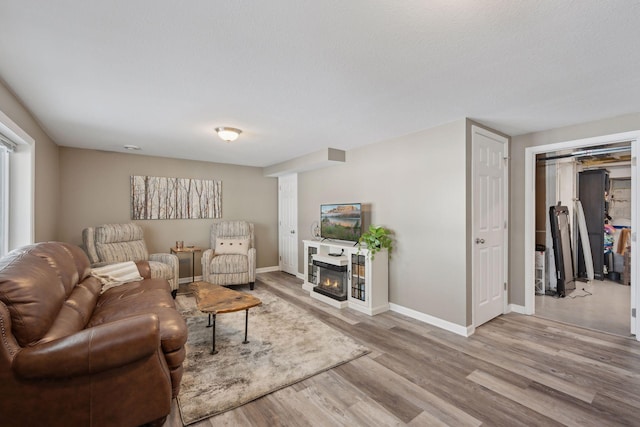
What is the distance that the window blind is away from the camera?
7.84ft

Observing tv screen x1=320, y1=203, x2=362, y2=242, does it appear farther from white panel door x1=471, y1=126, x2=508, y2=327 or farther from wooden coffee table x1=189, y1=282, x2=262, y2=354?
wooden coffee table x1=189, y1=282, x2=262, y2=354

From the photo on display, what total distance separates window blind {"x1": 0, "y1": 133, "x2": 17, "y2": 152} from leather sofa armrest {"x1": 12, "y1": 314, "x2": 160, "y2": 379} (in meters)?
2.12

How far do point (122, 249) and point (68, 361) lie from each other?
10.8ft

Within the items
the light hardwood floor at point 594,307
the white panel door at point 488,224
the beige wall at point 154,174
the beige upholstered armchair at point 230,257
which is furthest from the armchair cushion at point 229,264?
the light hardwood floor at point 594,307

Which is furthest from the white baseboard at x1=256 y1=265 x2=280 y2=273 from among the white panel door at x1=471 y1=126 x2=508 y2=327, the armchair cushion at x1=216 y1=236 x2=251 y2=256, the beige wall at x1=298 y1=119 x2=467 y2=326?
the white panel door at x1=471 y1=126 x2=508 y2=327

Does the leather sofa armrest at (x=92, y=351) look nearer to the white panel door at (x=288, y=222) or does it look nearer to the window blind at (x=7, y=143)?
the window blind at (x=7, y=143)

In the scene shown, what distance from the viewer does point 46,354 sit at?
4.28 ft

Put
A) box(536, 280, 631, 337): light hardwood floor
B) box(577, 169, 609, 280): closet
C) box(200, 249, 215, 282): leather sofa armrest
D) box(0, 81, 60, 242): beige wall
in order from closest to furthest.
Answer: box(0, 81, 60, 242): beige wall < box(536, 280, 631, 337): light hardwood floor < box(200, 249, 215, 282): leather sofa armrest < box(577, 169, 609, 280): closet

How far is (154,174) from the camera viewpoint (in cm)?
488

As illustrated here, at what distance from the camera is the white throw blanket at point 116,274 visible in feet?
9.49

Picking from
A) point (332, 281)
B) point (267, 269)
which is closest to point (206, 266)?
point (267, 269)

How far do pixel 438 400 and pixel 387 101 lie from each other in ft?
7.78

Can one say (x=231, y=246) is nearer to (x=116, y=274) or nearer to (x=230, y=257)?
(x=230, y=257)

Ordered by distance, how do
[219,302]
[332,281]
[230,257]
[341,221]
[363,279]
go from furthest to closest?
[230,257] → [341,221] → [332,281] → [363,279] → [219,302]
